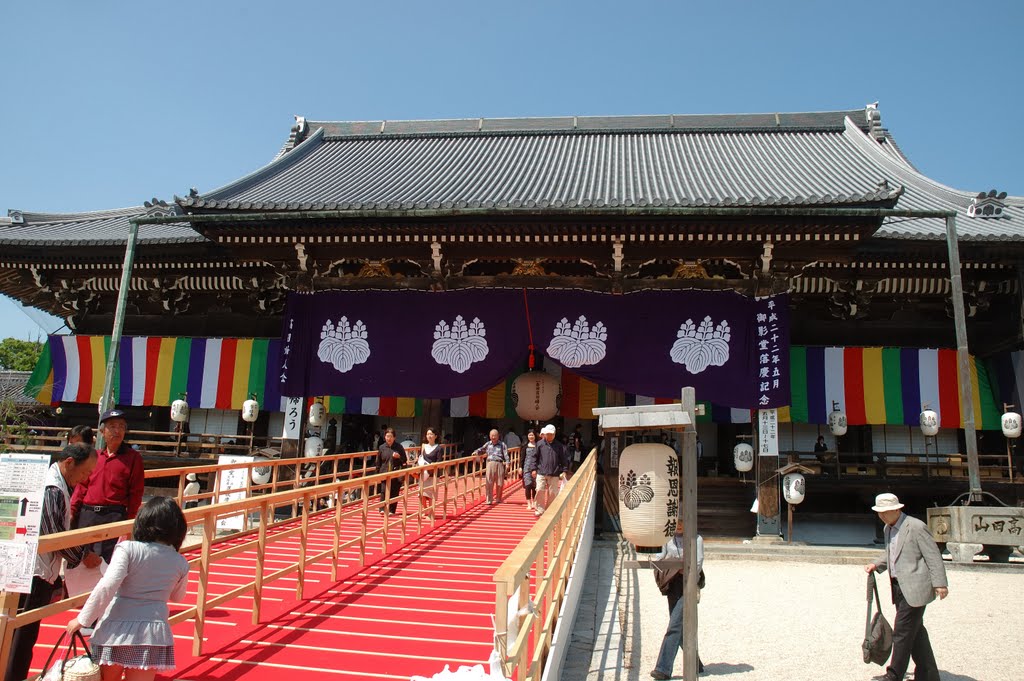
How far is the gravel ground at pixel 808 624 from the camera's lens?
5.61 m

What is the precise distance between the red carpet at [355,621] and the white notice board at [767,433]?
555cm

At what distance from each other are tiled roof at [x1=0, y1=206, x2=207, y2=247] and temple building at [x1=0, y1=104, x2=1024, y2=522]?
0.24 ft

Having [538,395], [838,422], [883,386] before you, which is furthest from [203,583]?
[883,386]

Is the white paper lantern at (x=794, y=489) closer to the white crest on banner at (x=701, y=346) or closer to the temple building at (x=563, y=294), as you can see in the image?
the temple building at (x=563, y=294)

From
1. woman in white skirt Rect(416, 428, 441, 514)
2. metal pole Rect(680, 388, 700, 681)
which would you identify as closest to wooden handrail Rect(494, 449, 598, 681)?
metal pole Rect(680, 388, 700, 681)

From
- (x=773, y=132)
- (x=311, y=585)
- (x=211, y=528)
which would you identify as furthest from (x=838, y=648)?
(x=773, y=132)

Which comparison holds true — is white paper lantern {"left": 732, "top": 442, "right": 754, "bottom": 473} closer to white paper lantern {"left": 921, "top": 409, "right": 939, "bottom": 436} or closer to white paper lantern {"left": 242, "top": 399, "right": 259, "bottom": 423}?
white paper lantern {"left": 921, "top": 409, "right": 939, "bottom": 436}

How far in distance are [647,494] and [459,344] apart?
700 centimetres

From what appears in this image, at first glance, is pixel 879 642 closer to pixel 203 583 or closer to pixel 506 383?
pixel 203 583

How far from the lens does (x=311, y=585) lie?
5969 millimetres

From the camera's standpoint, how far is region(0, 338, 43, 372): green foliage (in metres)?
46.5

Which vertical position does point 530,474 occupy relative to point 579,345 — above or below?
below

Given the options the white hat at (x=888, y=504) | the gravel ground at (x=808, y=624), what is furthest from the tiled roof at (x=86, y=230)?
the white hat at (x=888, y=504)

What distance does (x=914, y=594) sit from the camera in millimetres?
4988
